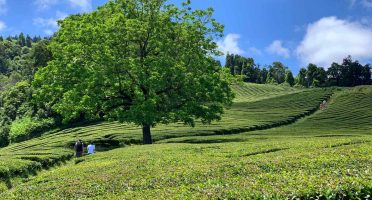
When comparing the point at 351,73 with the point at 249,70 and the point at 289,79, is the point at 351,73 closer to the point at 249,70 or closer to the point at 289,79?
the point at 289,79

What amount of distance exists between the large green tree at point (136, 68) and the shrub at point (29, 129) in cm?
3733

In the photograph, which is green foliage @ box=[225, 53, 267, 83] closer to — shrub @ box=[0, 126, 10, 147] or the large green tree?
shrub @ box=[0, 126, 10, 147]

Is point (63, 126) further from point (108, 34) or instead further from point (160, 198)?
point (160, 198)

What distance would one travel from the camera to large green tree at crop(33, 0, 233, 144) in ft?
116

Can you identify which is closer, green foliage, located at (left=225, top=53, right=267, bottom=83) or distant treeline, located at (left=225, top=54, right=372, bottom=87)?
distant treeline, located at (left=225, top=54, right=372, bottom=87)

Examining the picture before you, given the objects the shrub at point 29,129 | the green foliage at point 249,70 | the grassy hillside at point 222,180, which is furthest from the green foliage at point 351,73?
the grassy hillside at point 222,180

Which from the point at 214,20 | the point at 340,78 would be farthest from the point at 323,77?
the point at 214,20

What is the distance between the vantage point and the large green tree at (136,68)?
116 feet

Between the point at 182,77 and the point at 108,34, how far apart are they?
788 centimetres

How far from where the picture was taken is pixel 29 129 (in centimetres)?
7319

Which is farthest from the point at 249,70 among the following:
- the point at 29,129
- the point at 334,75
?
the point at 29,129

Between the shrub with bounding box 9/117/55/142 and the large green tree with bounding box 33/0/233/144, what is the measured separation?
3733 centimetres

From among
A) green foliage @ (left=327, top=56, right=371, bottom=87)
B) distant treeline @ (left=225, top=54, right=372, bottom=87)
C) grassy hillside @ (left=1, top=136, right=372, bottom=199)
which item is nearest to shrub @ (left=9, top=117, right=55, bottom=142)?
grassy hillside @ (left=1, top=136, right=372, bottom=199)

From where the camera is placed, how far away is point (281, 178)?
10.0m
